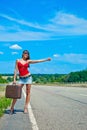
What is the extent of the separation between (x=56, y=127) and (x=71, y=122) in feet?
3.80

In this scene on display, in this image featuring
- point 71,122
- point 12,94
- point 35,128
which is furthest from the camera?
point 12,94

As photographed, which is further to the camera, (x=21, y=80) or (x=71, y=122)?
(x=21, y=80)

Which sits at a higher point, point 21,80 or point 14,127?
point 21,80

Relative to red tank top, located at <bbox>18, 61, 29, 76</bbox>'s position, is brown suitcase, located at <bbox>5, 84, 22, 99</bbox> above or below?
below

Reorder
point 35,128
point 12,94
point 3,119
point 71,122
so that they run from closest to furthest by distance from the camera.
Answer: point 35,128, point 71,122, point 3,119, point 12,94

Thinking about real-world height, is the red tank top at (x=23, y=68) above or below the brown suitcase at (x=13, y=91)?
above

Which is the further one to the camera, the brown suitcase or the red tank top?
the red tank top

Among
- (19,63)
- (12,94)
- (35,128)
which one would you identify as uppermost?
(19,63)

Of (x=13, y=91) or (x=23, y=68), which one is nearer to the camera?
(x=13, y=91)

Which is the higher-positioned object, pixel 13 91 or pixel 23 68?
pixel 23 68

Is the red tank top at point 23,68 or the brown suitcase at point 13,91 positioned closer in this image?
the brown suitcase at point 13,91

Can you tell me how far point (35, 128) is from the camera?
Result: 11.7 meters

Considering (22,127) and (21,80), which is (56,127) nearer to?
(22,127)

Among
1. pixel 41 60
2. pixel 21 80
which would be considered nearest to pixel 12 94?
pixel 21 80
